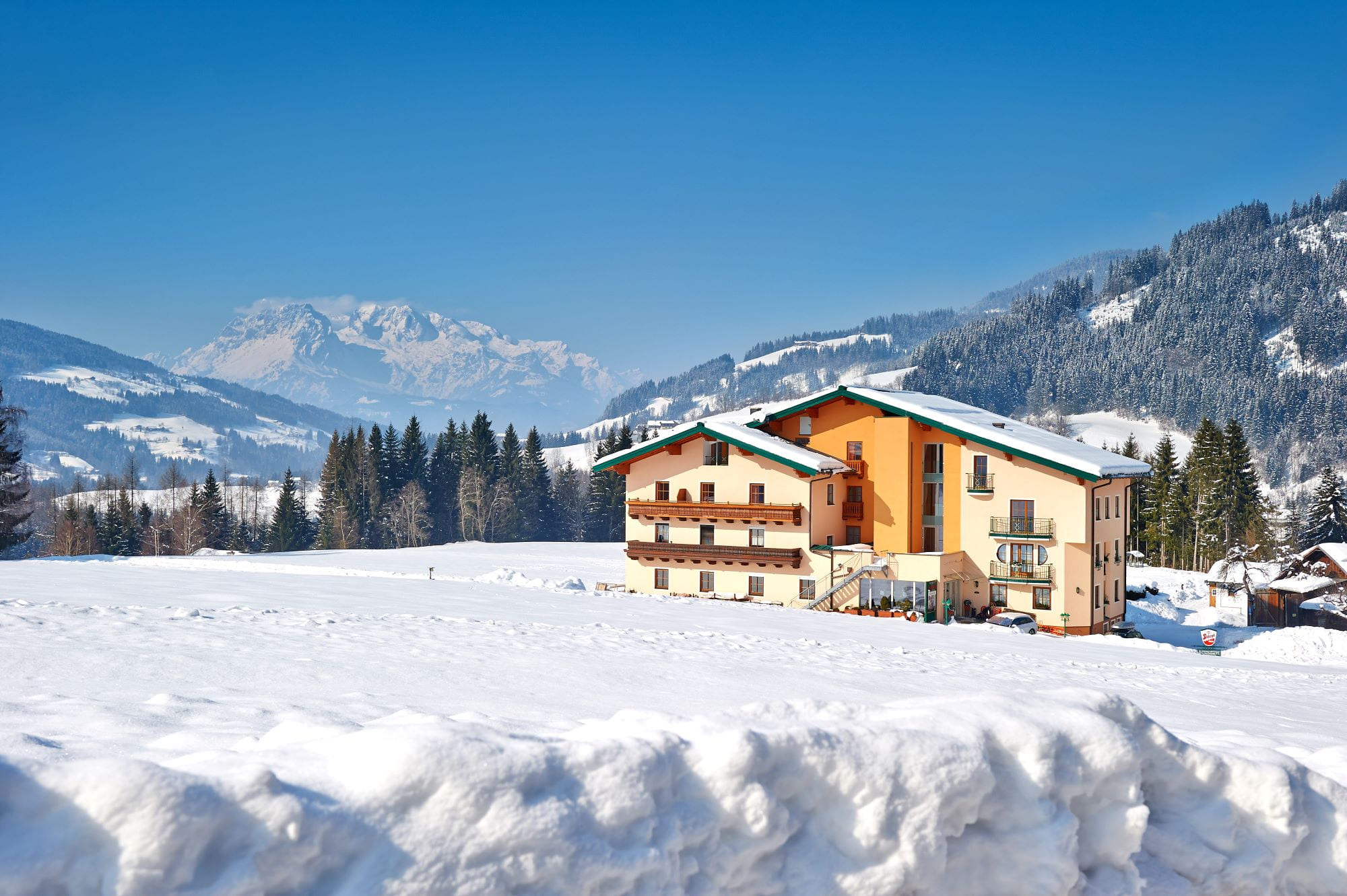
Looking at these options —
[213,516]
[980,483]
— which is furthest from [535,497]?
[980,483]

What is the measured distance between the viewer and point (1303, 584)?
48562 millimetres

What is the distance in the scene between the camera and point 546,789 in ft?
14.1

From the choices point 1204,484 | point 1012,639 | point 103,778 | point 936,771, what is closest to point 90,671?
point 103,778

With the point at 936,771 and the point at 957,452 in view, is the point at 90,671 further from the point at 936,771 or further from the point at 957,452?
the point at 957,452

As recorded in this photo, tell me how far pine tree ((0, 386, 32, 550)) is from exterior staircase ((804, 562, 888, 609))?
38923mm

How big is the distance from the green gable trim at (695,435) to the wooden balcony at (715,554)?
3.47 m

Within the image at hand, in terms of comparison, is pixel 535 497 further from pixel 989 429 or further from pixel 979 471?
pixel 989 429

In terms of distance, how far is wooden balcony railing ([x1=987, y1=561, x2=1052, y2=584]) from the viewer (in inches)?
1411

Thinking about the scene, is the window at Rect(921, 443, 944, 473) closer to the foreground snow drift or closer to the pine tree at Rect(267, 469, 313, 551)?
the foreground snow drift

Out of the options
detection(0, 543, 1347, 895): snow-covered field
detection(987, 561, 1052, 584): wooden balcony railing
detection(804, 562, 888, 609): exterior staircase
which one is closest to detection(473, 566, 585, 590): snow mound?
detection(804, 562, 888, 609): exterior staircase

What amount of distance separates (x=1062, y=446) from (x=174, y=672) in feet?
109

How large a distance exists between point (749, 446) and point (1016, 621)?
482 inches

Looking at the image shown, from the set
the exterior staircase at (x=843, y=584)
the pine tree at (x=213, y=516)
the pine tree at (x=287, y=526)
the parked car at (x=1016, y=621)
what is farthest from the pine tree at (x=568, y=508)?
the parked car at (x=1016, y=621)

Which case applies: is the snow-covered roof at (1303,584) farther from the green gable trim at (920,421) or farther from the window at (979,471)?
the window at (979,471)
